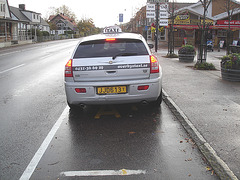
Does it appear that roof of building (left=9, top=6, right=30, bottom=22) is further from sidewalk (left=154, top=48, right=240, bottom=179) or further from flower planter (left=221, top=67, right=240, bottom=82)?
flower planter (left=221, top=67, right=240, bottom=82)

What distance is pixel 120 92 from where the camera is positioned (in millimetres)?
5262

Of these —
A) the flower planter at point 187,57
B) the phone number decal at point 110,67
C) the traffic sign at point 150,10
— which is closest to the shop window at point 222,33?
the traffic sign at point 150,10

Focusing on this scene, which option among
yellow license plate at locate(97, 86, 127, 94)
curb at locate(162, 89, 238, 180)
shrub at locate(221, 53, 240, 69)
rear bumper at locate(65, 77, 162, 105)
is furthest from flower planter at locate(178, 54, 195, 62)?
yellow license plate at locate(97, 86, 127, 94)

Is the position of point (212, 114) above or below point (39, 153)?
above

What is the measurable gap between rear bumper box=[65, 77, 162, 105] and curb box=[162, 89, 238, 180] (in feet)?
2.42

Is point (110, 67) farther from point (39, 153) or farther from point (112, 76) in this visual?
point (39, 153)

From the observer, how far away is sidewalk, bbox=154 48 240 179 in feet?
12.1

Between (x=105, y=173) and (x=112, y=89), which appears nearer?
(x=105, y=173)

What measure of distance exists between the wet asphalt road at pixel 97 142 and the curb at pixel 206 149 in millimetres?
93

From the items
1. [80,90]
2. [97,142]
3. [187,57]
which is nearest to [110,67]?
[80,90]

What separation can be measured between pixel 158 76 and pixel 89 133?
1799 millimetres

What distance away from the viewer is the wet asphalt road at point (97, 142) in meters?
3.47

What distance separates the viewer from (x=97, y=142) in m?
4.39

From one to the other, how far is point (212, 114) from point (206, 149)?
1878 millimetres
